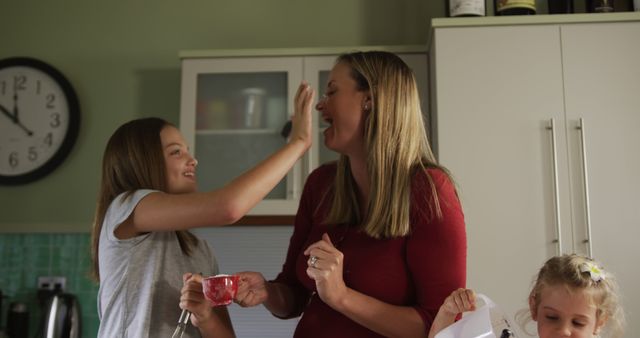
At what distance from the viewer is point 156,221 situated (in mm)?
1351

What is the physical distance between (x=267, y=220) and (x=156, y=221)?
1.31 metres

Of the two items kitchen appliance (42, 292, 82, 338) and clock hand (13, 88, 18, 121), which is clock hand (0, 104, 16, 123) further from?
kitchen appliance (42, 292, 82, 338)

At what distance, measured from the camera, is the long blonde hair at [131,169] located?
1495 millimetres

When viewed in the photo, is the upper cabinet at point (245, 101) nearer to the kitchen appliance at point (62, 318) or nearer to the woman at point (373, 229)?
the kitchen appliance at point (62, 318)

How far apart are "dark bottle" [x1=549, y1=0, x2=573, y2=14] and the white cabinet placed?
193mm

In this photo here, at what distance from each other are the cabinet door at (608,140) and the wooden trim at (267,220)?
1.04 meters

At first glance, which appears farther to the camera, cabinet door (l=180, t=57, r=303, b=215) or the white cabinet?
cabinet door (l=180, t=57, r=303, b=215)

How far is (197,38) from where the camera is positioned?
2.94 m

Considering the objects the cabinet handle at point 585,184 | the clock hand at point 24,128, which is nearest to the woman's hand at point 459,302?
the cabinet handle at point 585,184

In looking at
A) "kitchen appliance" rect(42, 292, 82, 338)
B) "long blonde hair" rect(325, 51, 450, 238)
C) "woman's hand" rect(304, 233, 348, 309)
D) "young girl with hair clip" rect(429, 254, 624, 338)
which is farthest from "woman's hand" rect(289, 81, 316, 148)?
"kitchen appliance" rect(42, 292, 82, 338)

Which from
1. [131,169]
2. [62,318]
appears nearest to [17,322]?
[62,318]

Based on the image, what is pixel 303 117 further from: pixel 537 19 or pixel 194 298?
pixel 537 19

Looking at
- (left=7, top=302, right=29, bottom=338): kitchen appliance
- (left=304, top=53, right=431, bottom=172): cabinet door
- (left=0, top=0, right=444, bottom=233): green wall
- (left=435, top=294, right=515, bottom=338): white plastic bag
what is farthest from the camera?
(left=0, top=0, right=444, bottom=233): green wall

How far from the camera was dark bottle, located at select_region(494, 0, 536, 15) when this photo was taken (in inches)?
95.1
